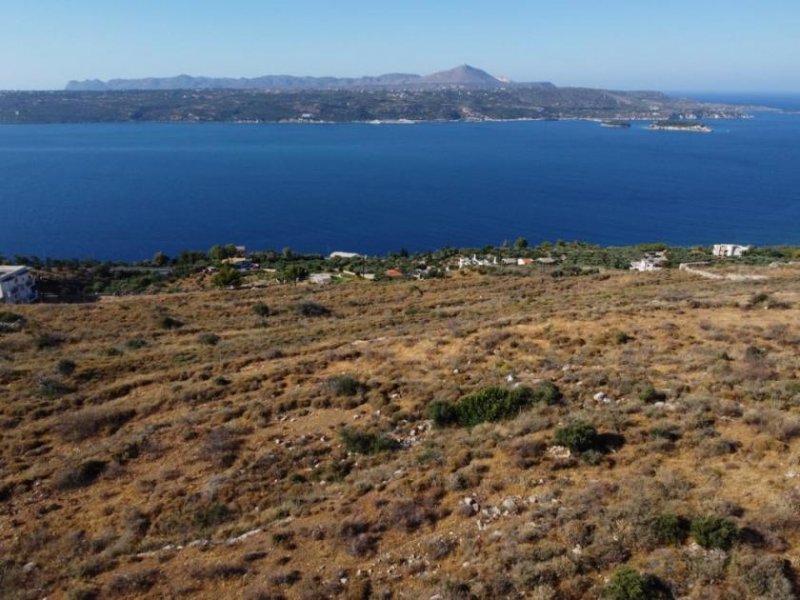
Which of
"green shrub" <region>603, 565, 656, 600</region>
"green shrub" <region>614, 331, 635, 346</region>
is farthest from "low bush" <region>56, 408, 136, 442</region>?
"green shrub" <region>614, 331, 635, 346</region>

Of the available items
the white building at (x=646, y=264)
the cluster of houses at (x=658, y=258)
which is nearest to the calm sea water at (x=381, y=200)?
the cluster of houses at (x=658, y=258)

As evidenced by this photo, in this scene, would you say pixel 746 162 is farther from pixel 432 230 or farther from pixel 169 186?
pixel 169 186

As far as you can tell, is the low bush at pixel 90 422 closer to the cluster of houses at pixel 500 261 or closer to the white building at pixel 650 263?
the cluster of houses at pixel 500 261

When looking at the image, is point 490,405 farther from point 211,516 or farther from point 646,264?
point 646,264

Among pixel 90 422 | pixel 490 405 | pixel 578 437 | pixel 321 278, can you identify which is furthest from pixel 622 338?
pixel 321 278

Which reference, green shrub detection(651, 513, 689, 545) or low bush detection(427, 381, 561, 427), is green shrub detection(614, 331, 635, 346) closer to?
low bush detection(427, 381, 561, 427)

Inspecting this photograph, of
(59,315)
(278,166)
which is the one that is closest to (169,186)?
(278,166)
